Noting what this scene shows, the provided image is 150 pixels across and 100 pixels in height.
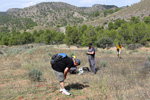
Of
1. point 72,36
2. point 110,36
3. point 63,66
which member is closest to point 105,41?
point 110,36

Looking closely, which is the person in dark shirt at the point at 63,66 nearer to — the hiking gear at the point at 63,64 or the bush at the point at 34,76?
the hiking gear at the point at 63,64

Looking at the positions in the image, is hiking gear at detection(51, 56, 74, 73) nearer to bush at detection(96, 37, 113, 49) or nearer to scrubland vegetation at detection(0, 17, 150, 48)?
scrubland vegetation at detection(0, 17, 150, 48)

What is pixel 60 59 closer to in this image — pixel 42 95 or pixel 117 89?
pixel 42 95

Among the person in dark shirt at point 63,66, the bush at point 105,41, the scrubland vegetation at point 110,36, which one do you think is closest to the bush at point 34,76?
the person in dark shirt at point 63,66

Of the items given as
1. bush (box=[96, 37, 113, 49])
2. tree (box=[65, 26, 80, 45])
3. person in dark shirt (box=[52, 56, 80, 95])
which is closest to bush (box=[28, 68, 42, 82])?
person in dark shirt (box=[52, 56, 80, 95])

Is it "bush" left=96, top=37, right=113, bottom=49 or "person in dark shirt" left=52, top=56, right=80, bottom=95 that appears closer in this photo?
"person in dark shirt" left=52, top=56, right=80, bottom=95

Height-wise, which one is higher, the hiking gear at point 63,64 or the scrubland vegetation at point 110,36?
the hiking gear at point 63,64

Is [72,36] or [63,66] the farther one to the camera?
[72,36]

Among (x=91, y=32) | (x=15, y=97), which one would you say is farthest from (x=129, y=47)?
(x=15, y=97)

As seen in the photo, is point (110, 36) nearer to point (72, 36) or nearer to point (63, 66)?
point (72, 36)

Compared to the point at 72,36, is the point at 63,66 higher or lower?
higher

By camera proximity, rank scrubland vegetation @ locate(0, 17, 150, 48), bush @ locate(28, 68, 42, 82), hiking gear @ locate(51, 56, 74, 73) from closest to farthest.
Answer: hiking gear @ locate(51, 56, 74, 73), bush @ locate(28, 68, 42, 82), scrubland vegetation @ locate(0, 17, 150, 48)

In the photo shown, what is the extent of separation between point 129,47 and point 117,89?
91.9ft

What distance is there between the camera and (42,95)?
4445mm
